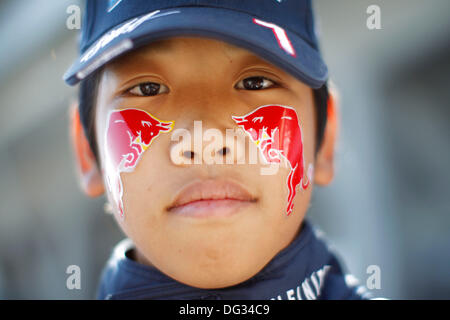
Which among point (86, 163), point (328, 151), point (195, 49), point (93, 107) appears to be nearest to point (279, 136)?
point (195, 49)

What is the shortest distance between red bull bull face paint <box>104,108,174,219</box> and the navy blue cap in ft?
0.41

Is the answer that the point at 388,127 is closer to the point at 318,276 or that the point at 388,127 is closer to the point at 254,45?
the point at 318,276

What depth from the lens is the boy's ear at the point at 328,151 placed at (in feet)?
4.00

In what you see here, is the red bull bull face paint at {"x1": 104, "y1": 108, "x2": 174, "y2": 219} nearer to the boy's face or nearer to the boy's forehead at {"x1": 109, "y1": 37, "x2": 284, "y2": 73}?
the boy's face

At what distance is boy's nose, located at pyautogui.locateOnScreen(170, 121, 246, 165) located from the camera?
85 cm

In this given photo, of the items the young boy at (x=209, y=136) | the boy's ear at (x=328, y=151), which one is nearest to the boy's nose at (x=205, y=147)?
the young boy at (x=209, y=136)

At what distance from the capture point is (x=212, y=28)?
0.87 meters

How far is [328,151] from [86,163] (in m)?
0.68

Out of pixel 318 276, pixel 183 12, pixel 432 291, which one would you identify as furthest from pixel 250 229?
pixel 432 291

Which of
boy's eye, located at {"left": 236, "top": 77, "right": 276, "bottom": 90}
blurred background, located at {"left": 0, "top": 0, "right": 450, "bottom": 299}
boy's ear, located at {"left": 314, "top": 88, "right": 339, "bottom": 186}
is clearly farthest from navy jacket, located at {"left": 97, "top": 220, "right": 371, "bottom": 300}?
blurred background, located at {"left": 0, "top": 0, "right": 450, "bottom": 299}

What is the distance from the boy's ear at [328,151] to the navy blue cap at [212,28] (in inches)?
10.5
